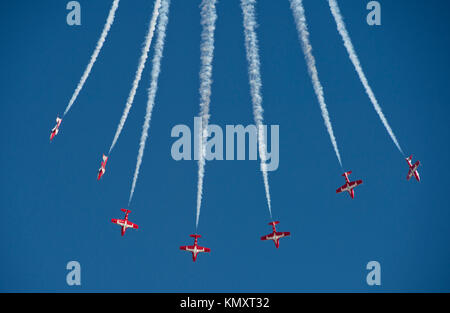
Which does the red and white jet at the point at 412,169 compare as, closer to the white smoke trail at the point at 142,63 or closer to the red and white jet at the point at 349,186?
the red and white jet at the point at 349,186

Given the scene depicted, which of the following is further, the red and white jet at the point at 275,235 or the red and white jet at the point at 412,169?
the red and white jet at the point at 412,169

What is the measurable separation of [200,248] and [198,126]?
1180cm

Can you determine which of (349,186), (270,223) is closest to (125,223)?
(270,223)

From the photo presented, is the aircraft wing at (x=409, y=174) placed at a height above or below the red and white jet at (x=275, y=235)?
above

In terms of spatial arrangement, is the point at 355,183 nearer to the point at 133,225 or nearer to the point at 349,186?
the point at 349,186

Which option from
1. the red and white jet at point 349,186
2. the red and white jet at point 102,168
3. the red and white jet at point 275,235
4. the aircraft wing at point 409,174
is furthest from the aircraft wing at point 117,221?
the aircraft wing at point 409,174

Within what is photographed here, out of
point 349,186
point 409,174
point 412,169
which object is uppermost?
point 412,169

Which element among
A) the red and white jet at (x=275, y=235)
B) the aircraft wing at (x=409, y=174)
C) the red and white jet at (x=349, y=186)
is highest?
the aircraft wing at (x=409, y=174)

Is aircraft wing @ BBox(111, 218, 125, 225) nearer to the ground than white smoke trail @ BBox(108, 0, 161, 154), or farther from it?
nearer to the ground

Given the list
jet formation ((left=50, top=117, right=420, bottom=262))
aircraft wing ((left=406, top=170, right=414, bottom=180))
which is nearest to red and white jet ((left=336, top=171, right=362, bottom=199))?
jet formation ((left=50, top=117, right=420, bottom=262))

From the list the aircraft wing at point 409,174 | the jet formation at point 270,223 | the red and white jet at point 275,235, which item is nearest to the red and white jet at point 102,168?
the jet formation at point 270,223

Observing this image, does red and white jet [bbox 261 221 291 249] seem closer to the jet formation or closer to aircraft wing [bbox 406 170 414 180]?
the jet formation
